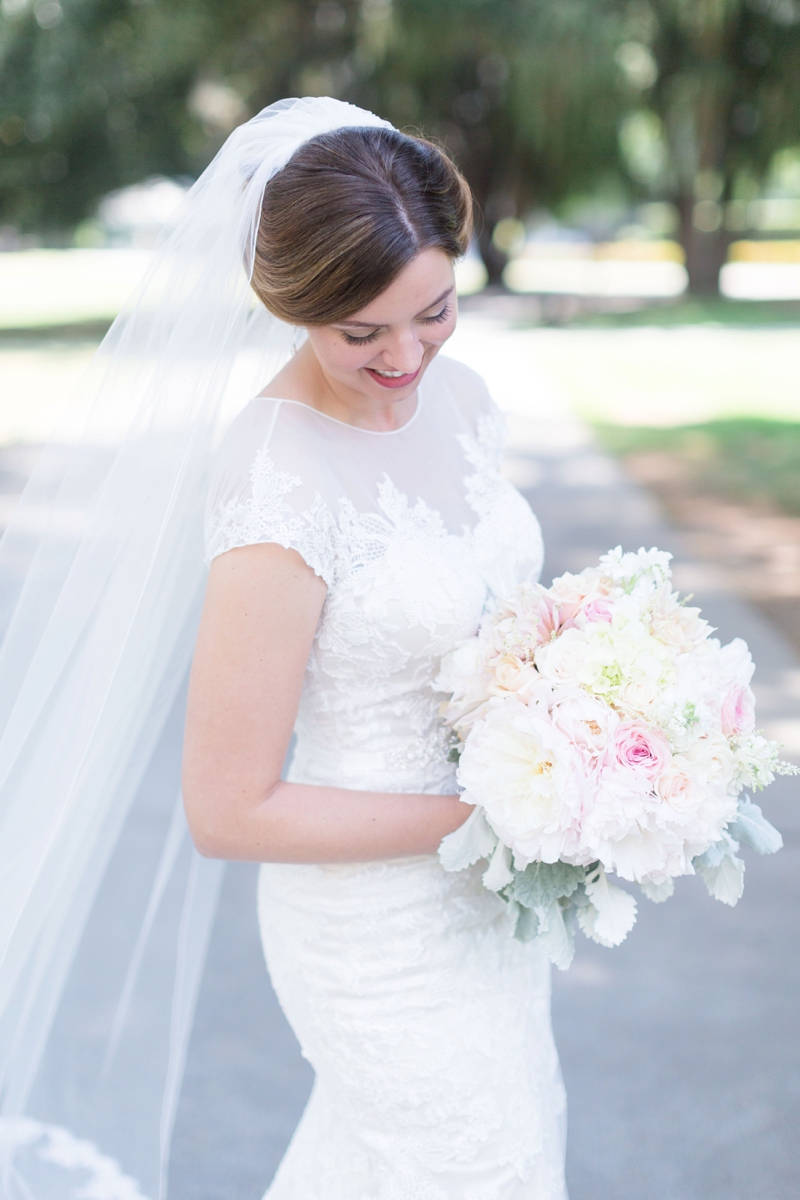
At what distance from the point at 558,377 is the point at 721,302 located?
11.0m

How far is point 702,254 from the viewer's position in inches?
1097

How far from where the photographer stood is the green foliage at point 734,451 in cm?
998

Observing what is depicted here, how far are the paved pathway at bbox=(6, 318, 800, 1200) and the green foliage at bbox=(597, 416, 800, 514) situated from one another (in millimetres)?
5525

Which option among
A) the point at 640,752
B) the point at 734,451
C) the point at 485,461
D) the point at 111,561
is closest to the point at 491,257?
the point at 734,451

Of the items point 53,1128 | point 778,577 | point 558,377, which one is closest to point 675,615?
point 53,1128

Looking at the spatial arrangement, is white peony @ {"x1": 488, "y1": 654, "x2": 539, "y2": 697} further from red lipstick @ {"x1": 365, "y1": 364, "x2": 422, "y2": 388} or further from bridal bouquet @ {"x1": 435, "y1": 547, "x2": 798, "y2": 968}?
red lipstick @ {"x1": 365, "y1": 364, "x2": 422, "y2": 388}

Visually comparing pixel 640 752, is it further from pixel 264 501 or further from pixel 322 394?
pixel 322 394

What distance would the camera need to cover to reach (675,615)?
1879 millimetres

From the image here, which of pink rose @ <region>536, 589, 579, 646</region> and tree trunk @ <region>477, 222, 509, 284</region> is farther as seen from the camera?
tree trunk @ <region>477, 222, 509, 284</region>

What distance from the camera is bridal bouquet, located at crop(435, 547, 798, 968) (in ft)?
5.54

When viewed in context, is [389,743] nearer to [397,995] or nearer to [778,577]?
[397,995]

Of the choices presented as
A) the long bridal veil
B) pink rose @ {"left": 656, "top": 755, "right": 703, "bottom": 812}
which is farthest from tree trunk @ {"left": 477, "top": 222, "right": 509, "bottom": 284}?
pink rose @ {"left": 656, "top": 755, "right": 703, "bottom": 812}

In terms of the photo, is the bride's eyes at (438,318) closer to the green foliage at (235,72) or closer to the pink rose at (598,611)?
the pink rose at (598,611)

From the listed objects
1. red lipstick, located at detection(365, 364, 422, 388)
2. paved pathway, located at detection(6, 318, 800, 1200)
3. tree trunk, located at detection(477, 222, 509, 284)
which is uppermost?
red lipstick, located at detection(365, 364, 422, 388)
